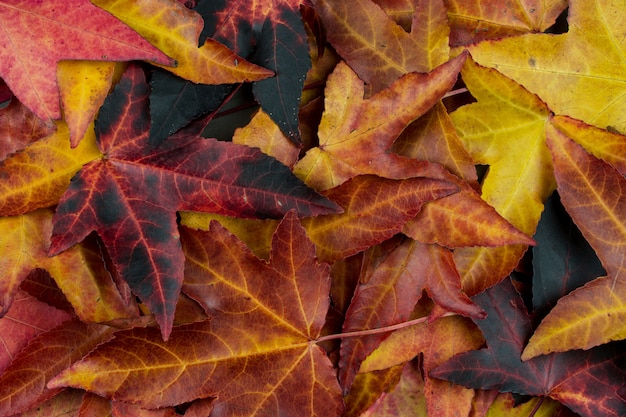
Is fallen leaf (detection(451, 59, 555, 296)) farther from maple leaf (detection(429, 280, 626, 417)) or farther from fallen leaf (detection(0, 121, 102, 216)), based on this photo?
fallen leaf (detection(0, 121, 102, 216))

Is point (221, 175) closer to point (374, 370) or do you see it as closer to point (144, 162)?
point (144, 162)

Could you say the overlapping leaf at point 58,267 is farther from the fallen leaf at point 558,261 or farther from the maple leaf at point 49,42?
the fallen leaf at point 558,261

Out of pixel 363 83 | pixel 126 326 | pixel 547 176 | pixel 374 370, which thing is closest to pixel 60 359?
pixel 126 326

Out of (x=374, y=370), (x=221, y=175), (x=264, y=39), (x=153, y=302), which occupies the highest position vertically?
(x=264, y=39)

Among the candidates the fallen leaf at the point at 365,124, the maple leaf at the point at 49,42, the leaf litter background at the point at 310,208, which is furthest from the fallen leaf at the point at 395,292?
the maple leaf at the point at 49,42

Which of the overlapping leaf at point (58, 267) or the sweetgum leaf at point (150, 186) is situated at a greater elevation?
the sweetgum leaf at point (150, 186)

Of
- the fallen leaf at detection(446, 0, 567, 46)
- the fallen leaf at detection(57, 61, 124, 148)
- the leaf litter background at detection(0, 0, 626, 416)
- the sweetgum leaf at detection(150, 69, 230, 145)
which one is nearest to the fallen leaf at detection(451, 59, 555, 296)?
the leaf litter background at detection(0, 0, 626, 416)
